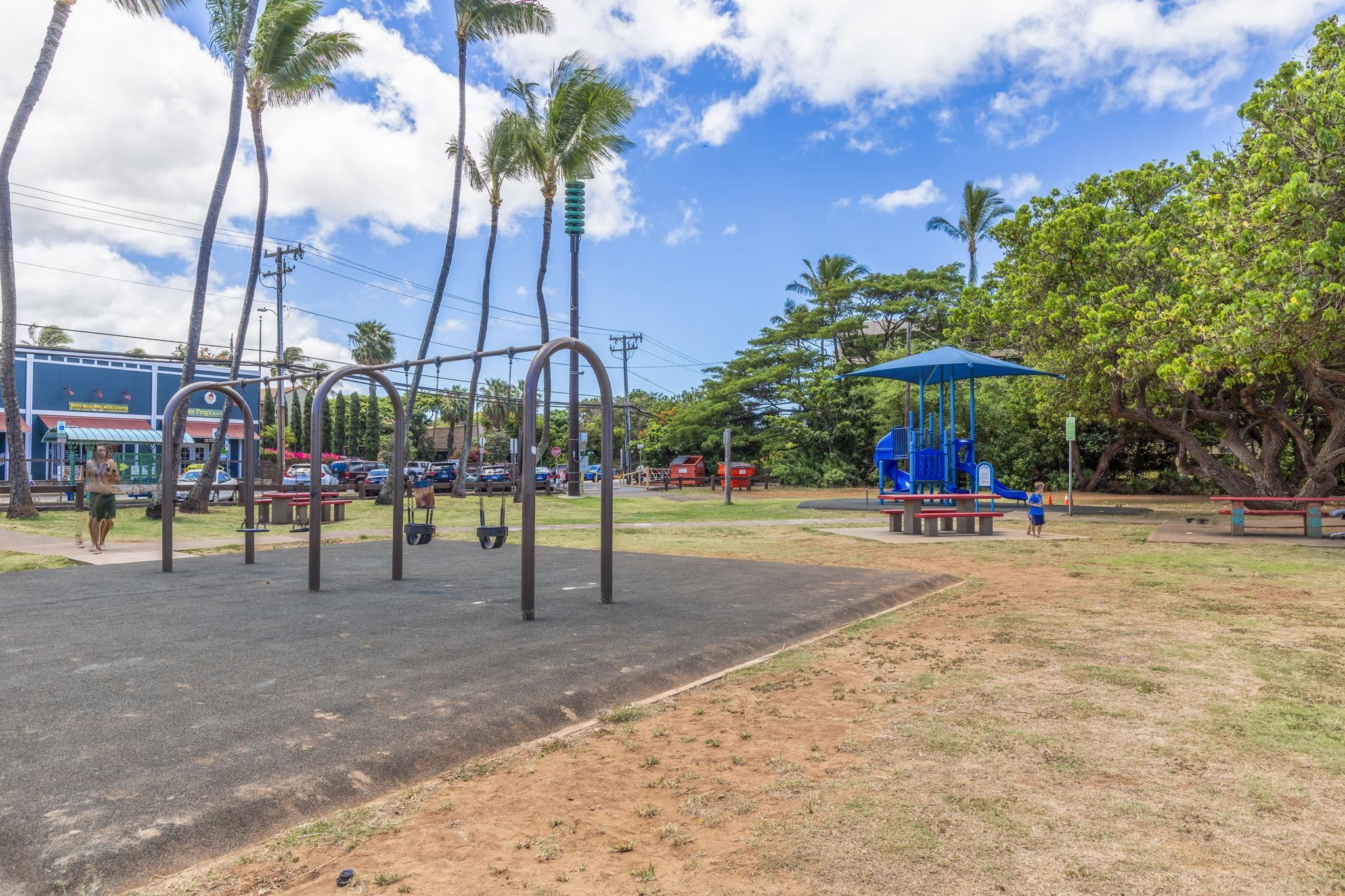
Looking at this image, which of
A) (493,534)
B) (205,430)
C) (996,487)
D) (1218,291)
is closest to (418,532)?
(493,534)

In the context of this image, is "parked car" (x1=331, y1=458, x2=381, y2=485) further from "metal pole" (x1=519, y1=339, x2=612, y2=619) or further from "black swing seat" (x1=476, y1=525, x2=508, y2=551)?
"metal pole" (x1=519, y1=339, x2=612, y2=619)

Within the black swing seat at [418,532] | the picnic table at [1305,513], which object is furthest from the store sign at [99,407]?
the picnic table at [1305,513]

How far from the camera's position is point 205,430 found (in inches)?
1745

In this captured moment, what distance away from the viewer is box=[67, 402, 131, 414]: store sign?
128 feet

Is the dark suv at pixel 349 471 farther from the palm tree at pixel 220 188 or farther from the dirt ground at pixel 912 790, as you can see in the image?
the dirt ground at pixel 912 790

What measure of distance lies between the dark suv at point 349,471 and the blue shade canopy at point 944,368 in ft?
76.6

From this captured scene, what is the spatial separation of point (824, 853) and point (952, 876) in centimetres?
42

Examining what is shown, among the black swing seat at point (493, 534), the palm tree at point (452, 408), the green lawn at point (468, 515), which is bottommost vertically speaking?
the green lawn at point (468, 515)

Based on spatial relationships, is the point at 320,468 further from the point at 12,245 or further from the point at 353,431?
the point at 353,431

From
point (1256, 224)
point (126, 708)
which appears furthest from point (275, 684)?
point (1256, 224)

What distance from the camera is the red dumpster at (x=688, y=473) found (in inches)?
1655

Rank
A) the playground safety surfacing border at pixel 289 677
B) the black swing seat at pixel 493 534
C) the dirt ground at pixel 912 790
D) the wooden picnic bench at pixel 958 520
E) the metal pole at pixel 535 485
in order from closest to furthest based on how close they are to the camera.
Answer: the dirt ground at pixel 912 790, the playground safety surfacing border at pixel 289 677, the metal pole at pixel 535 485, the black swing seat at pixel 493 534, the wooden picnic bench at pixel 958 520

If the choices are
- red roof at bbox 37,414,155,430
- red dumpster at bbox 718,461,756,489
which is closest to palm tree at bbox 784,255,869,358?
red dumpster at bbox 718,461,756,489

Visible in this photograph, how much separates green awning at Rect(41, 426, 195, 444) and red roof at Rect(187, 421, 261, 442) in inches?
116
